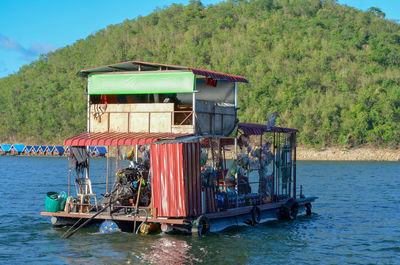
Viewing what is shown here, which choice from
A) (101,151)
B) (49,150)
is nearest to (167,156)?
(101,151)

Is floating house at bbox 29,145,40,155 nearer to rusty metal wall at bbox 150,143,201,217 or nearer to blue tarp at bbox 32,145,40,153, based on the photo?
blue tarp at bbox 32,145,40,153

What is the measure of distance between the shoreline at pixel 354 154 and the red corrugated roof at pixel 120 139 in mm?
76079

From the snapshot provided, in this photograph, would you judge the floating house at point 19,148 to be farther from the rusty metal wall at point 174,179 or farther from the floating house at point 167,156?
the rusty metal wall at point 174,179

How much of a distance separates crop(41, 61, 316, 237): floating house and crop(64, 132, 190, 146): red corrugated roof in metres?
0.03

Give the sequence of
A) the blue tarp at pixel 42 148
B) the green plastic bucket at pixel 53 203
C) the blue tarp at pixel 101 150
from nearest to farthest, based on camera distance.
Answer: the green plastic bucket at pixel 53 203 < the blue tarp at pixel 101 150 < the blue tarp at pixel 42 148

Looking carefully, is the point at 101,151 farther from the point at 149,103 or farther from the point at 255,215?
the point at 149,103

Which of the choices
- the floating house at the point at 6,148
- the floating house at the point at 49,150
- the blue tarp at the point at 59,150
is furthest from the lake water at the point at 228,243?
the floating house at the point at 6,148

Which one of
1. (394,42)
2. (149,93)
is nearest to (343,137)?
(394,42)

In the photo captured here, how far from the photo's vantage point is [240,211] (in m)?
20.5

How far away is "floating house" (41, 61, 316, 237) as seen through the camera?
58.1ft

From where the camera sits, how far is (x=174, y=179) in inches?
690

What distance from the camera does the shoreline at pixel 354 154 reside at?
91.8 m

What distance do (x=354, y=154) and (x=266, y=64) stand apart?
3248 cm

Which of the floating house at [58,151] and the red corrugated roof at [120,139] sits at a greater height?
the red corrugated roof at [120,139]
